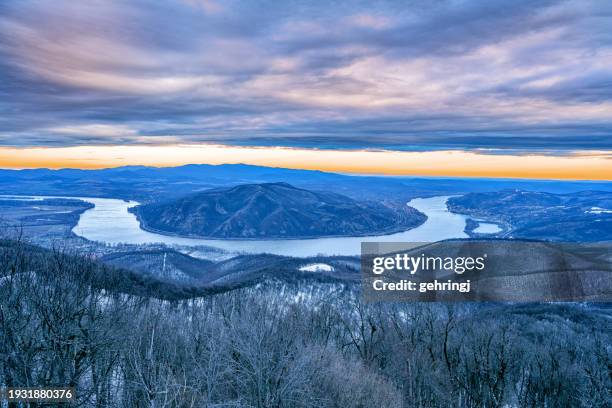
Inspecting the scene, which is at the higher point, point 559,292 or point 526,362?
point 526,362

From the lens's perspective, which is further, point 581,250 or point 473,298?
point 581,250

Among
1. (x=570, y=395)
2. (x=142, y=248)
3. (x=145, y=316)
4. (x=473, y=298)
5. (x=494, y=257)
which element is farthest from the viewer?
(x=142, y=248)

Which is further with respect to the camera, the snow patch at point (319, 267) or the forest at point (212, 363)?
the snow patch at point (319, 267)

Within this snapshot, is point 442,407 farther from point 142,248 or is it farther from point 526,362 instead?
point 142,248

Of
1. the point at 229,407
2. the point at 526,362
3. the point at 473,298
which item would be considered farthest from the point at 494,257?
the point at 229,407

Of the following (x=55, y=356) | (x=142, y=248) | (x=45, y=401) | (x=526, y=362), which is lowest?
(x=142, y=248)

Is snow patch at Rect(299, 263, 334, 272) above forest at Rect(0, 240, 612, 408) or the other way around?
the other way around

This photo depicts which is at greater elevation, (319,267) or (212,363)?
(212,363)

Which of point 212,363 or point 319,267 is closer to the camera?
point 212,363

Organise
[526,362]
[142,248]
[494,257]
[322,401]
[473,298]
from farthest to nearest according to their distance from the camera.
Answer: [142,248]
[494,257]
[473,298]
[526,362]
[322,401]

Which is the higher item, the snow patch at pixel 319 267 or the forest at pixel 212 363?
the forest at pixel 212 363

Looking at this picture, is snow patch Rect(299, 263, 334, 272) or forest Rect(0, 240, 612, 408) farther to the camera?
snow patch Rect(299, 263, 334, 272)
